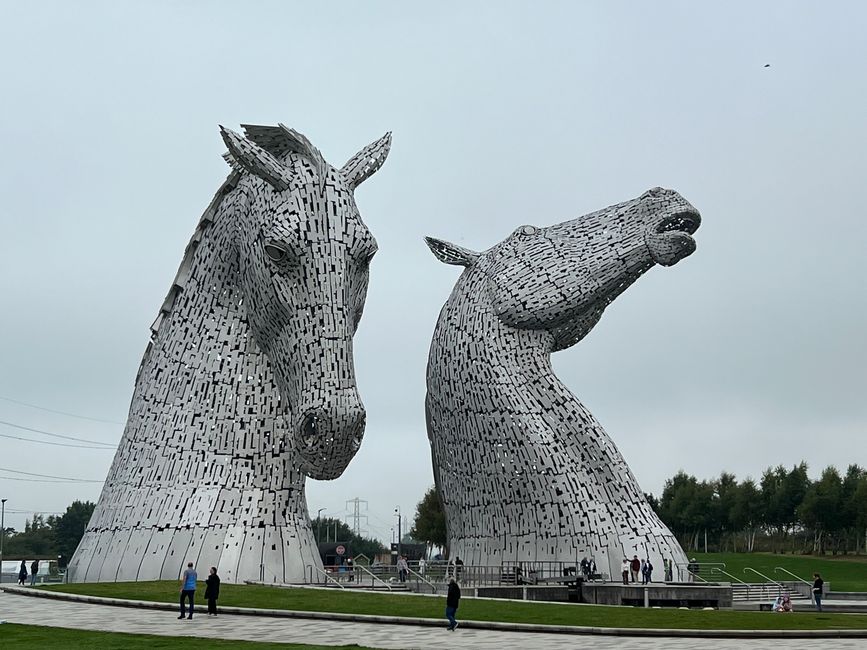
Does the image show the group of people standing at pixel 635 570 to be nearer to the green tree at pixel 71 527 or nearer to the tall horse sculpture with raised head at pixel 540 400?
the tall horse sculpture with raised head at pixel 540 400

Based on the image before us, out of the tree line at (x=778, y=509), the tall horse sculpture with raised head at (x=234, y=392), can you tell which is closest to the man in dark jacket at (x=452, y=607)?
the tall horse sculpture with raised head at (x=234, y=392)

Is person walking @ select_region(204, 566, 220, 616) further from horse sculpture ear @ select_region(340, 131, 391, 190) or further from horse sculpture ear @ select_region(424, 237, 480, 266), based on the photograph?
horse sculpture ear @ select_region(424, 237, 480, 266)

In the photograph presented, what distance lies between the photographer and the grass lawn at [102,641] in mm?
12227

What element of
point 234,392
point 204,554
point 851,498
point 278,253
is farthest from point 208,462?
point 851,498

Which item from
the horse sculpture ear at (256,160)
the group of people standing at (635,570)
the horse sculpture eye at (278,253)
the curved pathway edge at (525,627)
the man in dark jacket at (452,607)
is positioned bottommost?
the curved pathway edge at (525,627)

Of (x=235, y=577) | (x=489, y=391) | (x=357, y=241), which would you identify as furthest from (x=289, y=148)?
(x=489, y=391)

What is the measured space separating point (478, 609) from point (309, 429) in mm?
4467

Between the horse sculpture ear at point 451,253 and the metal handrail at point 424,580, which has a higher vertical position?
the horse sculpture ear at point 451,253

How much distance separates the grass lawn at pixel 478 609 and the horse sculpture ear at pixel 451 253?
47.0 ft

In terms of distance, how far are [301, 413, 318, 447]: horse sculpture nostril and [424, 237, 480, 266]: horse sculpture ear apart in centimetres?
1668

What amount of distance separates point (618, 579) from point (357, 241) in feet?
46.6

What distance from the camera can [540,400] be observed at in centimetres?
2958

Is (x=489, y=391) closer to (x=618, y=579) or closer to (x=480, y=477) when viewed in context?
(x=480, y=477)

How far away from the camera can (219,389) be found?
2016cm
